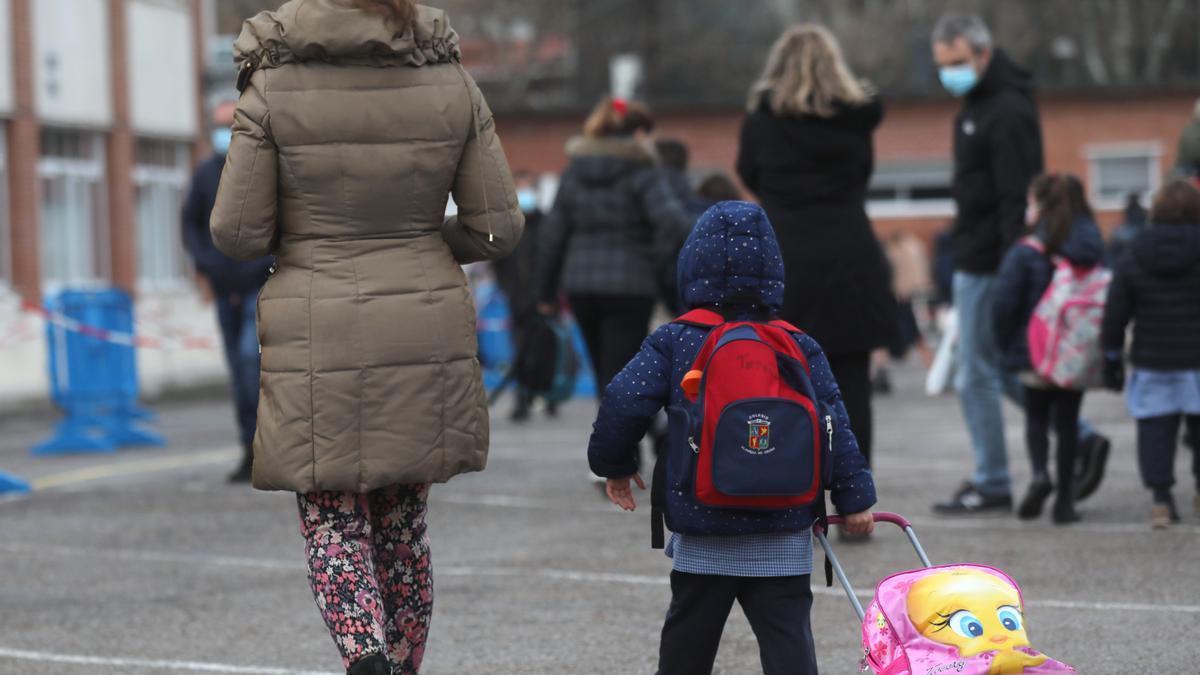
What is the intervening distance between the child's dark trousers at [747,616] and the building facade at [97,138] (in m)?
18.4

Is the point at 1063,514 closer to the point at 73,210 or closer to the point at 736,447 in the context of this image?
the point at 736,447

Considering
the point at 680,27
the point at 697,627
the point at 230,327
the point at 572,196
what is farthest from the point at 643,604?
the point at 680,27

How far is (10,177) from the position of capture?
22.0 metres

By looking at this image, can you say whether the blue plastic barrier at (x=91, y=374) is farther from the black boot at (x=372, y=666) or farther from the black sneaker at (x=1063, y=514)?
the black boot at (x=372, y=666)

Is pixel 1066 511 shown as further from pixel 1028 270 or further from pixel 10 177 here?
pixel 10 177

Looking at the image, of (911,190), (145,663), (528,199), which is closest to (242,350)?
(145,663)

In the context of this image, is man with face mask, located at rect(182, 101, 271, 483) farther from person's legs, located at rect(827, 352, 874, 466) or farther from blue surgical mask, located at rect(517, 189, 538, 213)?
blue surgical mask, located at rect(517, 189, 538, 213)

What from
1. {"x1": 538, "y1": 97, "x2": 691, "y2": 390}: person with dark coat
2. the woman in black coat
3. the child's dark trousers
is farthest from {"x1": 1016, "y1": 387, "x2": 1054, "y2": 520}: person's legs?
the child's dark trousers

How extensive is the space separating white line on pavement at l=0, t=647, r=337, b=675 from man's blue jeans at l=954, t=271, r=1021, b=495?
3.99 meters

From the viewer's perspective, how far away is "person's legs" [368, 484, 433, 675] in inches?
201

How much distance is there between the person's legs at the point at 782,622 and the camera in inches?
178

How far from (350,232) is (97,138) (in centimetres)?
2058

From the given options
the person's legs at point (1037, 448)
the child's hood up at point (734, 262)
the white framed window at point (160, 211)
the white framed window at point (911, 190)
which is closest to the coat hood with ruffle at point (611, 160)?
the person's legs at point (1037, 448)

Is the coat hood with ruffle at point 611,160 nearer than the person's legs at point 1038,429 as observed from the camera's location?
No
